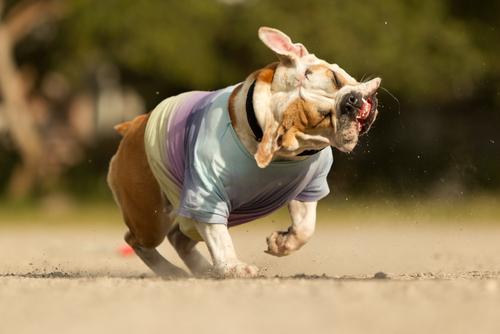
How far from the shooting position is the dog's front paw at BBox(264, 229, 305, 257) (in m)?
4.44

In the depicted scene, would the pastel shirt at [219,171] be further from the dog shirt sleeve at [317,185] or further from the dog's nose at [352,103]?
the dog's nose at [352,103]

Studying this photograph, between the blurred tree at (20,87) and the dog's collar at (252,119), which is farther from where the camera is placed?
the blurred tree at (20,87)

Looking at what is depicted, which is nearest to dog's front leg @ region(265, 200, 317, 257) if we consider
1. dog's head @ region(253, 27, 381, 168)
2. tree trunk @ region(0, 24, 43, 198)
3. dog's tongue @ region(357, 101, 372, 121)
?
dog's head @ region(253, 27, 381, 168)

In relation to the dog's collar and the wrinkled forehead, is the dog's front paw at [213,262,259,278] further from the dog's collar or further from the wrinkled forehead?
the wrinkled forehead

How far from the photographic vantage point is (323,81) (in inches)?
151

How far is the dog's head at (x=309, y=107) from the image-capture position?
3.78m

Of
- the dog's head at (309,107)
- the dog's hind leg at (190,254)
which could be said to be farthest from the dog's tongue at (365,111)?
the dog's hind leg at (190,254)

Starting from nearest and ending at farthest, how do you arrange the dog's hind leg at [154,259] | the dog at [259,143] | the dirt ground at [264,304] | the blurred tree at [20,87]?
1. the dirt ground at [264,304]
2. the dog at [259,143]
3. the dog's hind leg at [154,259]
4. the blurred tree at [20,87]

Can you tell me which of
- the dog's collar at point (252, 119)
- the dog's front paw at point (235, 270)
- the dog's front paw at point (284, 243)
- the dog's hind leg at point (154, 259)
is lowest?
the dog's hind leg at point (154, 259)

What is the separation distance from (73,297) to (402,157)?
24.1ft

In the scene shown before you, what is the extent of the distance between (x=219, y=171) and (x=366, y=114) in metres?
0.93

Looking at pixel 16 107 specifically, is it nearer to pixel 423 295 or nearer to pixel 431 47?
pixel 431 47

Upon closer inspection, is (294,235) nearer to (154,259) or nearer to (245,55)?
(154,259)

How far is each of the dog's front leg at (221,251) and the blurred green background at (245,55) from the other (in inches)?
288
